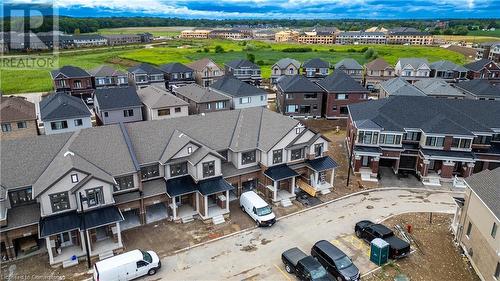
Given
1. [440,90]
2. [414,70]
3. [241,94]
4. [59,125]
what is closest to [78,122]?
[59,125]

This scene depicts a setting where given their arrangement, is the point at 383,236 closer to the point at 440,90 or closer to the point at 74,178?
the point at 74,178

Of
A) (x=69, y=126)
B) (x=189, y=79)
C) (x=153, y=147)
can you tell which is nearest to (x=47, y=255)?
(x=153, y=147)

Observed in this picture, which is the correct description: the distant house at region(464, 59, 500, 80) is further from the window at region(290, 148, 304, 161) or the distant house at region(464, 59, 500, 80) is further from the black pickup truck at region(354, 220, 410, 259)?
the black pickup truck at region(354, 220, 410, 259)

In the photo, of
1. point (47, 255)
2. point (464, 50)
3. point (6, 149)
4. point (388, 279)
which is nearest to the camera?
point (388, 279)

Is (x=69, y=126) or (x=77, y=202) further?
(x=69, y=126)

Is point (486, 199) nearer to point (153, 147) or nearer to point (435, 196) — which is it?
point (435, 196)
